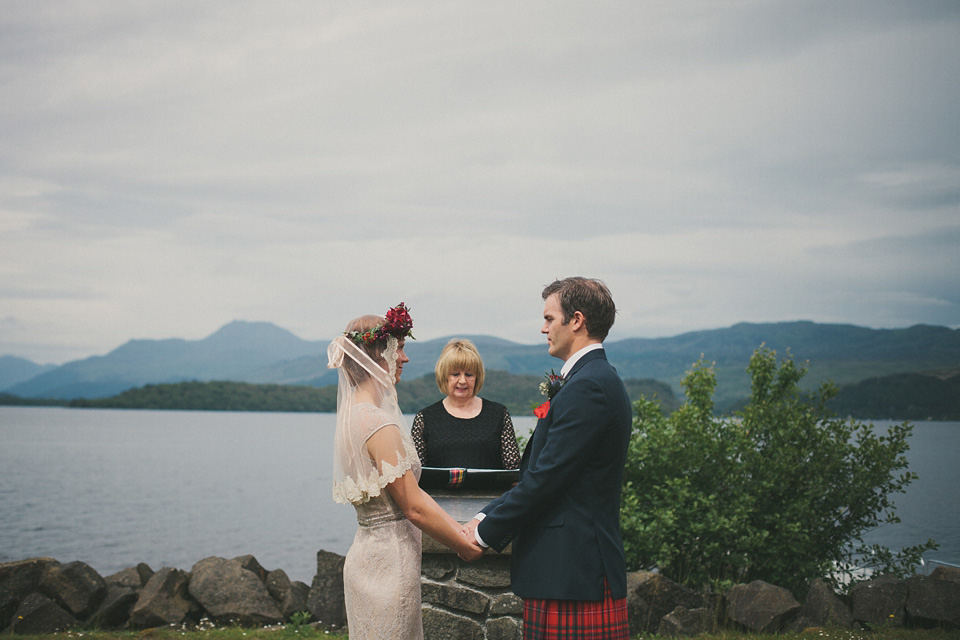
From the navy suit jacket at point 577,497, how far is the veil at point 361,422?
0.62m

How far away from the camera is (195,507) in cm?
3297

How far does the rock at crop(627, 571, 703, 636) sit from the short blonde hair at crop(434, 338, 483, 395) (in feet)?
11.1

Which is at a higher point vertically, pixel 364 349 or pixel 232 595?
pixel 364 349

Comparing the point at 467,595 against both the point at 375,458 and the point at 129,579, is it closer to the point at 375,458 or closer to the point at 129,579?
the point at 375,458

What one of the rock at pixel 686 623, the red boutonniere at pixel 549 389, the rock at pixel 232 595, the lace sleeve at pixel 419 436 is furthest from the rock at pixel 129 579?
the red boutonniere at pixel 549 389

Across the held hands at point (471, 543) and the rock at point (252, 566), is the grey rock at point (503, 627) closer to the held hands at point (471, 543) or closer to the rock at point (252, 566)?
the held hands at point (471, 543)

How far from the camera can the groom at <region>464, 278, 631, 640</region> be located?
10.8 feet

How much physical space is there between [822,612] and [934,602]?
1.03 meters

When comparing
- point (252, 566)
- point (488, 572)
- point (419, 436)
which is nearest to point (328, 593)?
point (252, 566)

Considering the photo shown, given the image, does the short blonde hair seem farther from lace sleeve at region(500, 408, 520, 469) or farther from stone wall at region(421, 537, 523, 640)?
stone wall at region(421, 537, 523, 640)

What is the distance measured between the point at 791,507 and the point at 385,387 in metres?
6.70

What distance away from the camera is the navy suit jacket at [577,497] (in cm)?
329

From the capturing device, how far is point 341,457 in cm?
375

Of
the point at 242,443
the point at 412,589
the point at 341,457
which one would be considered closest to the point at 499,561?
the point at 412,589
